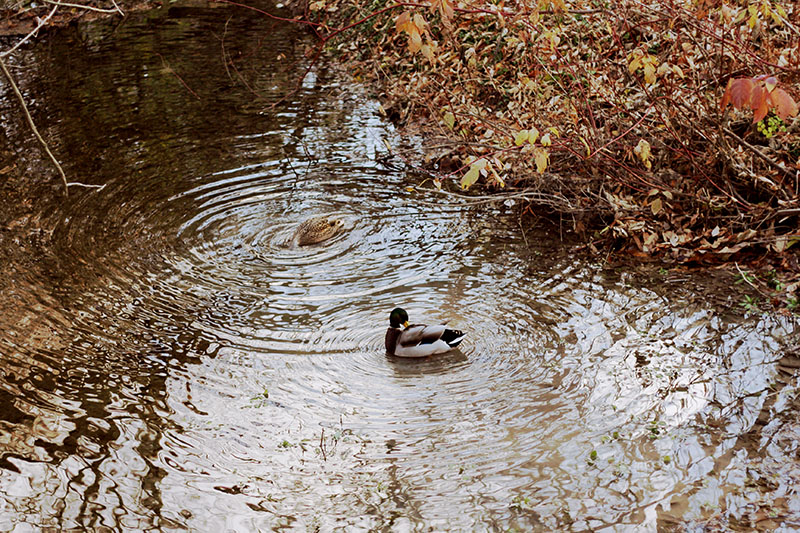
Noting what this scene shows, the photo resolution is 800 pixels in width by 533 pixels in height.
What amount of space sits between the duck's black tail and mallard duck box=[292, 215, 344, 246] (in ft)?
9.52

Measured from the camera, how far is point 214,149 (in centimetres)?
1194

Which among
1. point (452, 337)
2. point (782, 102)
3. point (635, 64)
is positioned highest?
point (635, 64)

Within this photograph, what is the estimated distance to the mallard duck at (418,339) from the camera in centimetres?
639

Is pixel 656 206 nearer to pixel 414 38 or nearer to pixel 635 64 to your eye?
pixel 635 64

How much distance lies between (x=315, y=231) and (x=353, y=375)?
9.33 ft

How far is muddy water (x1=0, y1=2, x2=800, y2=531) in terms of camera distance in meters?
4.80

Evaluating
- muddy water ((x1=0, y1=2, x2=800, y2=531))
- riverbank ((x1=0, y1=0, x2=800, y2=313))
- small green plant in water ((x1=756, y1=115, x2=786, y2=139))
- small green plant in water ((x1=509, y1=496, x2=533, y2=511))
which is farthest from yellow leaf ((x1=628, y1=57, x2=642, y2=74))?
small green plant in water ((x1=509, y1=496, x2=533, y2=511))

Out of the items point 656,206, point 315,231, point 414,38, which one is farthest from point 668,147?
point 315,231

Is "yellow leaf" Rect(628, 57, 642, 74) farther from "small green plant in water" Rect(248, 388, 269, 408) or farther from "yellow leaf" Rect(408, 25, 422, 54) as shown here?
"small green plant in water" Rect(248, 388, 269, 408)

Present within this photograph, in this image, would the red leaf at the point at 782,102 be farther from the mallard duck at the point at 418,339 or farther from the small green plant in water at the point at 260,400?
the small green plant in water at the point at 260,400

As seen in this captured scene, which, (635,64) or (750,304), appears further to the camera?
(635,64)

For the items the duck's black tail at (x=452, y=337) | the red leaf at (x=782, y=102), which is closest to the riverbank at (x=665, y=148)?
the duck's black tail at (x=452, y=337)

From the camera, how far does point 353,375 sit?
6.38 metres

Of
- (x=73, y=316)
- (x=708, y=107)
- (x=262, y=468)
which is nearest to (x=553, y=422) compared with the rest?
(x=262, y=468)
